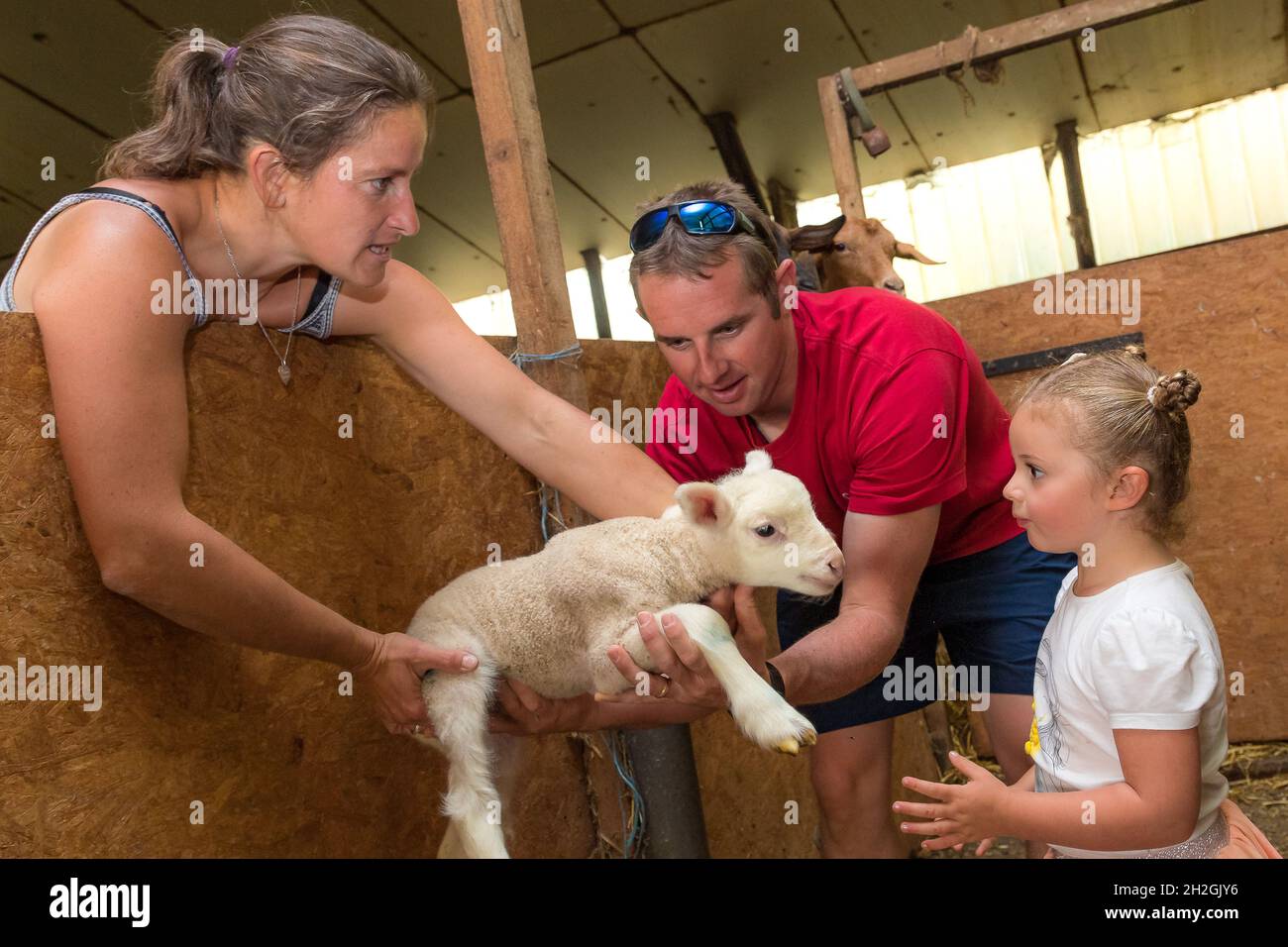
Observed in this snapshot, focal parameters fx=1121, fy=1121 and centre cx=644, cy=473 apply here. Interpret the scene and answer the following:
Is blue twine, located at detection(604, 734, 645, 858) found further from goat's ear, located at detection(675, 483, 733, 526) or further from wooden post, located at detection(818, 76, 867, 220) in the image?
wooden post, located at detection(818, 76, 867, 220)

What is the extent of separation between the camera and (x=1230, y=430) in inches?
139

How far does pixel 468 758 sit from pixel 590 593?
0.31 meters

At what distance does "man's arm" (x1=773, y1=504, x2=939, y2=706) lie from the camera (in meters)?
1.77

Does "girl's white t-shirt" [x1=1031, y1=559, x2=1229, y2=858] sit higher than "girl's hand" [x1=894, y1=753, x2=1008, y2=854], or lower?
higher

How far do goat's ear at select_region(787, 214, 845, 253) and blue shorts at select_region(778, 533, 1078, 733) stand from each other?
5.95 feet

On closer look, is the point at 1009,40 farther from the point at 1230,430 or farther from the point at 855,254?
the point at 1230,430

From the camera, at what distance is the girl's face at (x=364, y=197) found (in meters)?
1.54

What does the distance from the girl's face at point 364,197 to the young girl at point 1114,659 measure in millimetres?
913

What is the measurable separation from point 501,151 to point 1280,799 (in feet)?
9.51


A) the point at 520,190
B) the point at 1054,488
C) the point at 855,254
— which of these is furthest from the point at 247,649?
the point at 855,254

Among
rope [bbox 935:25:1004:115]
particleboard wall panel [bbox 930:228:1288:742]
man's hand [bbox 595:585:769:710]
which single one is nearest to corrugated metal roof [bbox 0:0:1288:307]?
rope [bbox 935:25:1004:115]
